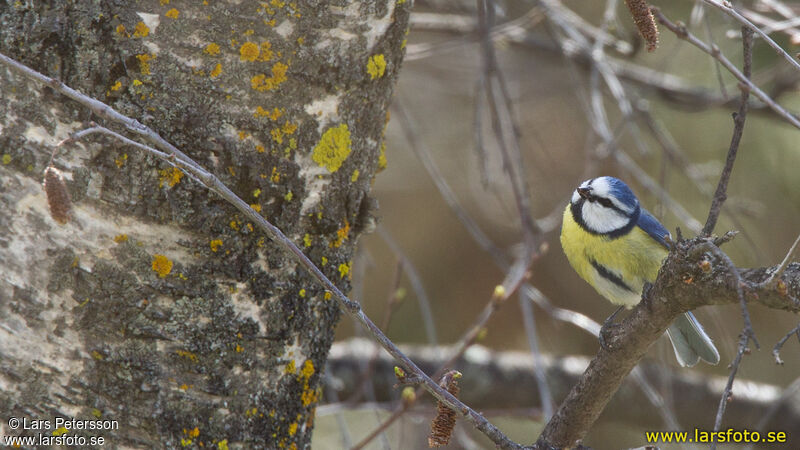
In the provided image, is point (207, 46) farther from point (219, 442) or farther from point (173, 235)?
point (219, 442)

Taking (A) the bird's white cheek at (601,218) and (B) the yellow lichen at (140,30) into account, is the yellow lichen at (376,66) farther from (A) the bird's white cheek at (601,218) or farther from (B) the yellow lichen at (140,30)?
(A) the bird's white cheek at (601,218)

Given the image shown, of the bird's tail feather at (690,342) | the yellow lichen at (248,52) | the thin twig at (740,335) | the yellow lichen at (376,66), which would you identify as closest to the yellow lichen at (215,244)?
the yellow lichen at (248,52)

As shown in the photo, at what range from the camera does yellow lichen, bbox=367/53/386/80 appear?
1513 mm

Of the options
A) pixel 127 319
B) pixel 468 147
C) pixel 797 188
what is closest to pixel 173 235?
pixel 127 319

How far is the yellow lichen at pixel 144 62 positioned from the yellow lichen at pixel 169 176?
19 centimetres

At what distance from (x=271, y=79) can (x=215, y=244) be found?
1.12ft

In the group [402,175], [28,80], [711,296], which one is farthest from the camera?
[402,175]

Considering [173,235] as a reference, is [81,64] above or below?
above

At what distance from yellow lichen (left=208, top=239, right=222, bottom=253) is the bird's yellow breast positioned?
139cm

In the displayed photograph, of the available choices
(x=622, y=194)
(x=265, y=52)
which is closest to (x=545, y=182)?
(x=622, y=194)

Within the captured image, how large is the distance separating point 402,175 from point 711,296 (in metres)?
4.33

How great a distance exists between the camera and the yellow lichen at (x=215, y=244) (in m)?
1.40

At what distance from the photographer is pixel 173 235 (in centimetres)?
138

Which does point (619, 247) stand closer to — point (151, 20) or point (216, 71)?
point (216, 71)
